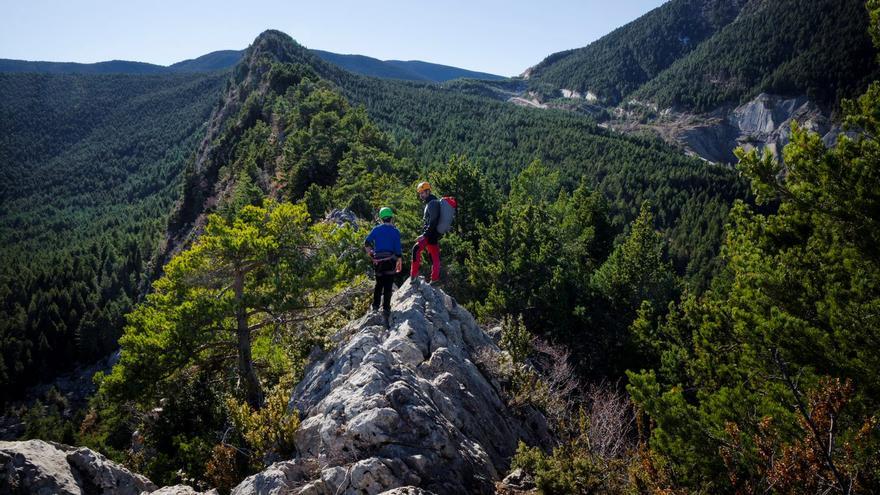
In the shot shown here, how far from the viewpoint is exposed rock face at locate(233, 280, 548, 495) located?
7.43 meters

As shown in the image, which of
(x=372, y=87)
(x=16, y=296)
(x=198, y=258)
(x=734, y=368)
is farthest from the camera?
(x=372, y=87)

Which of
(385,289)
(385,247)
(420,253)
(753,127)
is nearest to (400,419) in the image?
(385,289)

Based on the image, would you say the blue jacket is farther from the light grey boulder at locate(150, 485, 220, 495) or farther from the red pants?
the light grey boulder at locate(150, 485, 220, 495)

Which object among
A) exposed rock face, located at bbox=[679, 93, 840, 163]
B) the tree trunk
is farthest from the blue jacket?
exposed rock face, located at bbox=[679, 93, 840, 163]

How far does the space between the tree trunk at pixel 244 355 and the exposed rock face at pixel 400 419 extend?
116 inches

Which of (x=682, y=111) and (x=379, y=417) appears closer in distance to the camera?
(x=379, y=417)

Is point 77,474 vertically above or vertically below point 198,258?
below

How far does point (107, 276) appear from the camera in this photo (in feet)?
299

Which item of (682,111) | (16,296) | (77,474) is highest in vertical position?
(682,111)

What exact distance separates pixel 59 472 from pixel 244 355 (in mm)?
5646

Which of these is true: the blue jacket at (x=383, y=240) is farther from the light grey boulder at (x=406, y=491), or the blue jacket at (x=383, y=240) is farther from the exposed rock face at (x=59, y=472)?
the exposed rock face at (x=59, y=472)

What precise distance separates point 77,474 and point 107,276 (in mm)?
99365

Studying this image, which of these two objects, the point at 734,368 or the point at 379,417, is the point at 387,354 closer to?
the point at 379,417

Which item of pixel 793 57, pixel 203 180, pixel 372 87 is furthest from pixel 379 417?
pixel 793 57
